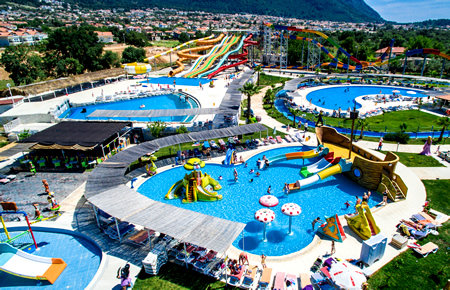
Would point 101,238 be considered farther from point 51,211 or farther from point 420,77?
point 420,77

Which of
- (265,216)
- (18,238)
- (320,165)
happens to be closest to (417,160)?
(320,165)

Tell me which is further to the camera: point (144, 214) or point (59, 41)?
point (59, 41)

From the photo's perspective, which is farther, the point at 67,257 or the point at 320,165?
the point at 320,165

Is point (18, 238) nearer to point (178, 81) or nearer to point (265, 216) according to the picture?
point (265, 216)

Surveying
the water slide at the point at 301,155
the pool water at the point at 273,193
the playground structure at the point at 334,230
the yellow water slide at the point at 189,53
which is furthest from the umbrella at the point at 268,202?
the yellow water slide at the point at 189,53

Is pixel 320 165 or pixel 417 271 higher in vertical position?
pixel 320 165

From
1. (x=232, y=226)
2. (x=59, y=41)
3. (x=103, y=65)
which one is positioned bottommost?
(x=232, y=226)

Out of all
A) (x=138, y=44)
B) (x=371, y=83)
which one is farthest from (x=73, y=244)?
(x=138, y=44)
